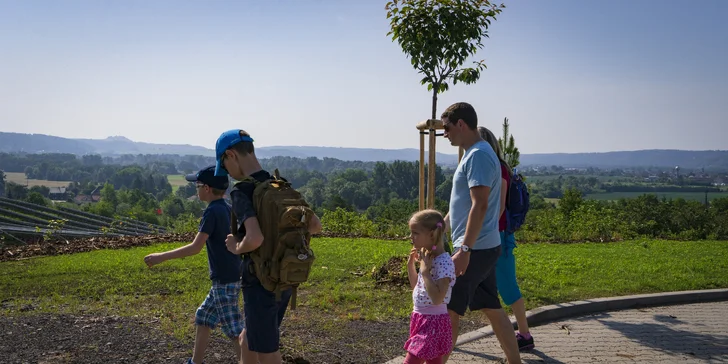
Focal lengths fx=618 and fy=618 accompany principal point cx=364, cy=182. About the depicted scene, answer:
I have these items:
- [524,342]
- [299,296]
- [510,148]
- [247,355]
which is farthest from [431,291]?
[510,148]

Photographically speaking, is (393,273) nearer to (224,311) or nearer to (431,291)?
(224,311)

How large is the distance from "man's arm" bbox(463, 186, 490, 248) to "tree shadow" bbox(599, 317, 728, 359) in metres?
2.73

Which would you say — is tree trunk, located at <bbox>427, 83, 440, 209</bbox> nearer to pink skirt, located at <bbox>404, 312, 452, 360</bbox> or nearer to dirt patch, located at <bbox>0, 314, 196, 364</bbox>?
dirt patch, located at <bbox>0, 314, 196, 364</bbox>

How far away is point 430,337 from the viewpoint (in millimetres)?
3740

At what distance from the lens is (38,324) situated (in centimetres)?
587

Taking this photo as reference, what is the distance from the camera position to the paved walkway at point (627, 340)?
17.1 ft

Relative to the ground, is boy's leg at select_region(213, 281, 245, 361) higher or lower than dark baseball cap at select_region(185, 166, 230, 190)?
lower

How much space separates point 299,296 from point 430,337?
3.82 meters

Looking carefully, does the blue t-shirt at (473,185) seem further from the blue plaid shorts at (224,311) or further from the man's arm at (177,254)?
the man's arm at (177,254)

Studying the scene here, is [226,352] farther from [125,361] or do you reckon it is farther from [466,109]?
[466,109]

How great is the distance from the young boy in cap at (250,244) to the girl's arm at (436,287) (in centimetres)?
73

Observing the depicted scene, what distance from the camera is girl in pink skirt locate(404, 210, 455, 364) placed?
3688 millimetres

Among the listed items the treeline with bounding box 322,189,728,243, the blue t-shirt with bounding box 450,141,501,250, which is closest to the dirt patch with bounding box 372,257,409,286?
the blue t-shirt with bounding box 450,141,501,250

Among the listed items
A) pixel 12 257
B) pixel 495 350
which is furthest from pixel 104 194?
pixel 495 350
